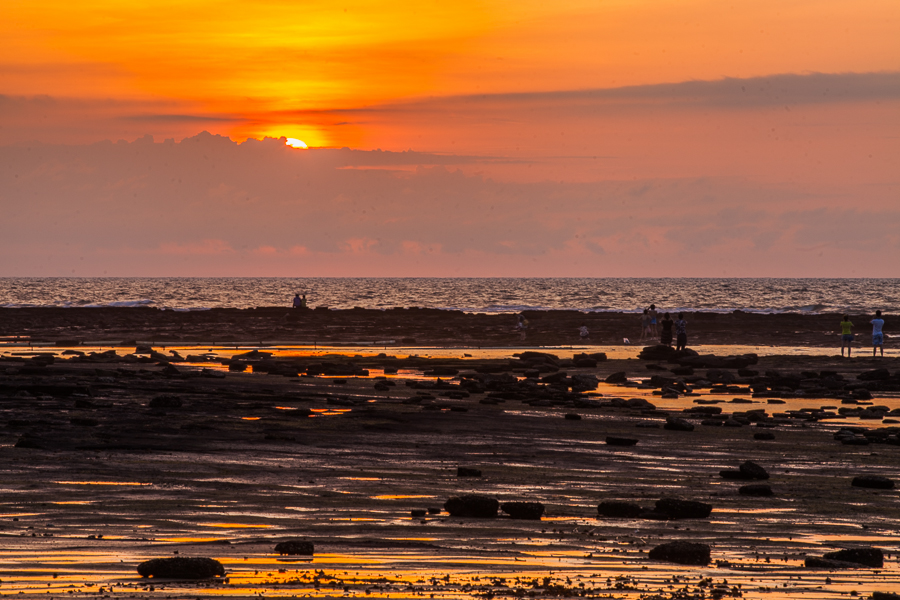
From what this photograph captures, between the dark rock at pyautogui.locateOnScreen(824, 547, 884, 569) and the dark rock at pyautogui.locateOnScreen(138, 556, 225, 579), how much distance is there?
5.63 metres

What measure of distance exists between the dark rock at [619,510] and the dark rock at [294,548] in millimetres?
3825

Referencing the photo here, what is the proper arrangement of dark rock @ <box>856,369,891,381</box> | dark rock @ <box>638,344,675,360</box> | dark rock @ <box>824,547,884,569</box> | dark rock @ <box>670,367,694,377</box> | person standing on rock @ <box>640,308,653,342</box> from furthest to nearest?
1. person standing on rock @ <box>640,308,653,342</box>
2. dark rock @ <box>638,344,675,360</box>
3. dark rock @ <box>670,367,694,377</box>
4. dark rock @ <box>856,369,891,381</box>
5. dark rock @ <box>824,547,884,569</box>

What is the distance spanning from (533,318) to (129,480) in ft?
220

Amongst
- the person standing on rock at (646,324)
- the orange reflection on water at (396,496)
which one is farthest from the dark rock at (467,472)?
the person standing on rock at (646,324)

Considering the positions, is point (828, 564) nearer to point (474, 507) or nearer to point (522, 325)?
point (474, 507)

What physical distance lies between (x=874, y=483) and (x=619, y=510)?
180 inches

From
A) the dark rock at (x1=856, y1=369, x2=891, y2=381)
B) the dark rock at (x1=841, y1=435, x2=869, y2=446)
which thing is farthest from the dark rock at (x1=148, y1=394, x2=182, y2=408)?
the dark rock at (x1=856, y1=369, x2=891, y2=381)

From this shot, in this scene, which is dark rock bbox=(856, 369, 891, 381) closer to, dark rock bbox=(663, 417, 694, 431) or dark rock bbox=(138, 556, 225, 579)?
dark rock bbox=(663, 417, 694, 431)

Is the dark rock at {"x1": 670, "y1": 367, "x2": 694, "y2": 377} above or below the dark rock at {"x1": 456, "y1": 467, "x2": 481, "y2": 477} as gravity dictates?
above

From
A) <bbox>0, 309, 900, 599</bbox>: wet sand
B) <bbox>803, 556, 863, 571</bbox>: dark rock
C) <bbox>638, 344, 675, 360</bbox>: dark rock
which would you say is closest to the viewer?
<bbox>0, 309, 900, 599</bbox>: wet sand

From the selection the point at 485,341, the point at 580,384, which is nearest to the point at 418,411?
the point at 580,384

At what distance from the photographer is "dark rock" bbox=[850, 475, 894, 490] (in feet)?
44.7

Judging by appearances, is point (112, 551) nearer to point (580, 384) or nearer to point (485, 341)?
point (580, 384)

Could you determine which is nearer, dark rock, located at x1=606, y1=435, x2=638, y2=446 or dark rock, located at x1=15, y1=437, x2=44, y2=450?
dark rock, located at x1=15, y1=437, x2=44, y2=450
